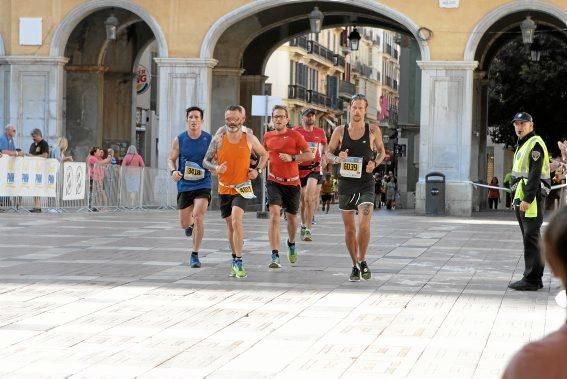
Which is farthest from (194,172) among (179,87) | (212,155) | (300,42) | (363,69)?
(363,69)

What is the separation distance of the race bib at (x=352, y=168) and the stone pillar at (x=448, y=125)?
18845mm

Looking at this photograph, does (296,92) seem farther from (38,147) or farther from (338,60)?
(38,147)

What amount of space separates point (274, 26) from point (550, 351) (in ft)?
118

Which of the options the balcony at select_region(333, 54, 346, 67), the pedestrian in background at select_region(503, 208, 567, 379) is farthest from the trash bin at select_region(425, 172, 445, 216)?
the balcony at select_region(333, 54, 346, 67)

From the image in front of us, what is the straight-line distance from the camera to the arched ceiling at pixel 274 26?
37.0 m

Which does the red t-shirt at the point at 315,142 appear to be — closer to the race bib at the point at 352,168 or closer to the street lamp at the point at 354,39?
the race bib at the point at 352,168

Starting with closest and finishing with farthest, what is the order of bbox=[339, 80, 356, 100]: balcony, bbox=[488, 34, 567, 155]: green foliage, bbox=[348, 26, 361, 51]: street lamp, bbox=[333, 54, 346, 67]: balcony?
bbox=[348, 26, 361, 51]: street lamp → bbox=[488, 34, 567, 155]: green foliage → bbox=[333, 54, 346, 67]: balcony → bbox=[339, 80, 356, 100]: balcony

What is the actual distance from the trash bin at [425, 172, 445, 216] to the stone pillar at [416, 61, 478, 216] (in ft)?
0.75

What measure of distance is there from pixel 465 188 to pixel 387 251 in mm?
14267

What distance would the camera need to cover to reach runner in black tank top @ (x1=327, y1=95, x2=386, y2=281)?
12484 mm

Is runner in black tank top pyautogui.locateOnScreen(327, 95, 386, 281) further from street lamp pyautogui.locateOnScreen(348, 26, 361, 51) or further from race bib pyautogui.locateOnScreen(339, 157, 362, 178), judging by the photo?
street lamp pyautogui.locateOnScreen(348, 26, 361, 51)

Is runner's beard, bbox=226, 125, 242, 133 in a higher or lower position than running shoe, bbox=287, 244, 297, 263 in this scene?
higher

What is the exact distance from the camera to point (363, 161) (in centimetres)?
1264

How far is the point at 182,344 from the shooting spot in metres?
8.00
